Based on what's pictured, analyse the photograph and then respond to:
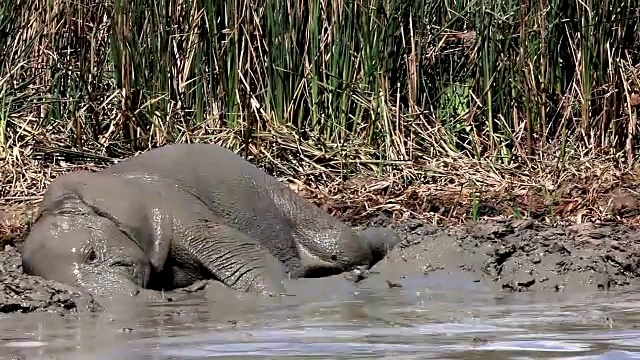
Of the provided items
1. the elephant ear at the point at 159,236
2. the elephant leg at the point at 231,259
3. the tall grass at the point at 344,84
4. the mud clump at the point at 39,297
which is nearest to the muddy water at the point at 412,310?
the mud clump at the point at 39,297

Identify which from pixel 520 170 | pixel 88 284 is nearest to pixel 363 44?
pixel 520 170

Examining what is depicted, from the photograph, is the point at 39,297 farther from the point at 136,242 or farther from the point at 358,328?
the point at 358,328

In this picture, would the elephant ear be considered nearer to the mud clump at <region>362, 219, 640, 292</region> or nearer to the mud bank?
the mud bank

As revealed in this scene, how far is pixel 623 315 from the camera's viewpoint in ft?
14.4

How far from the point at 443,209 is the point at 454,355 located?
152 inches

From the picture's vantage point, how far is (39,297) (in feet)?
15.9

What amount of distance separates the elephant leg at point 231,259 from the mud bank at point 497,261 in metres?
0.18

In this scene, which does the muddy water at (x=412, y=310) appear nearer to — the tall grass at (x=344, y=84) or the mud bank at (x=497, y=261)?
the mud bank at (x=497, y=261)

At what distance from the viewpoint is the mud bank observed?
4902 mm

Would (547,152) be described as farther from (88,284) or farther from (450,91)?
(88,284)

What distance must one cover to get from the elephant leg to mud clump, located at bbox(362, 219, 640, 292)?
61cm

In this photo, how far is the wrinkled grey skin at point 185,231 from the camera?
5453mm

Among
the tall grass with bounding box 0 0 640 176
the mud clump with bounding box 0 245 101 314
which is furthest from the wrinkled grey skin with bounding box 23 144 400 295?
the tall grass with bounding box 0 0 640 176

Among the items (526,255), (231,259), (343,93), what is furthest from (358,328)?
(343,93)
